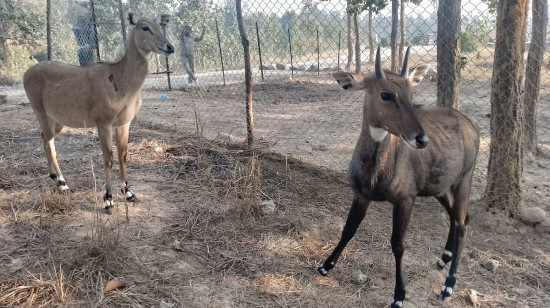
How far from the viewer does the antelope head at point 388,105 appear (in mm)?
2754

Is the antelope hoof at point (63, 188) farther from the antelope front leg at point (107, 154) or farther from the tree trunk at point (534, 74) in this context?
the tree trunk at point (534, 74)

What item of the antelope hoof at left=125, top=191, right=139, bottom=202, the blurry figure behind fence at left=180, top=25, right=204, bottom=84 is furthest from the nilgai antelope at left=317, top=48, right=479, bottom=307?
Answer: the blurry figure behind fence at left=180, top=25, right=204, bottom=84

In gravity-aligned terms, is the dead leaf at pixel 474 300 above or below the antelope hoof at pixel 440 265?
below

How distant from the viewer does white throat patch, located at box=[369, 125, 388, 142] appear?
3.02m

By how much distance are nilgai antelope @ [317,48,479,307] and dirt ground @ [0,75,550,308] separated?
32cm

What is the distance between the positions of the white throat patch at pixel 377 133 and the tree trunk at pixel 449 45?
6.77 ft

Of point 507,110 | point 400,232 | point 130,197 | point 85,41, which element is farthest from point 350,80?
Answer: point 85,41

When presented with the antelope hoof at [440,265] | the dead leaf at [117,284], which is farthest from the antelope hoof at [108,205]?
the antelope hoof at [440,265]

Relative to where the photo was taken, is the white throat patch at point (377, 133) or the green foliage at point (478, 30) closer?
the white throat patch at point (377, 133)

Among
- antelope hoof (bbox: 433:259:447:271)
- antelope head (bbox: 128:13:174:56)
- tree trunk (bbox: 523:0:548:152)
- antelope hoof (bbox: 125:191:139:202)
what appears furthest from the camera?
tree trunk (bbox: 523:0:548:152)

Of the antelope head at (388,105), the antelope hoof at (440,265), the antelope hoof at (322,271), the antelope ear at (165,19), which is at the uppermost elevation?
the antelope ear at (165,19)

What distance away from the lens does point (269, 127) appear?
342 inches

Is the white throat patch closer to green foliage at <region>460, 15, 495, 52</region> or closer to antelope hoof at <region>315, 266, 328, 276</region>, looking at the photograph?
antelope hoof at <region>315, 266, 328, 276</region>

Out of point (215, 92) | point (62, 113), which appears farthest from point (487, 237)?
point (215, 92)
